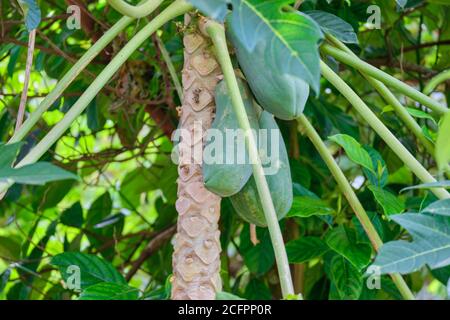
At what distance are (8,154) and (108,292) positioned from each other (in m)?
0.28

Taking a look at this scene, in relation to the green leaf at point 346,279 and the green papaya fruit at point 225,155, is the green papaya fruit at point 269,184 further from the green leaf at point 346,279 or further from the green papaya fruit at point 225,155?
the green leaf at point 346,279

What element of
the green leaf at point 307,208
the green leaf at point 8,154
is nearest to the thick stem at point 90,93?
the green leaf at point 8,154

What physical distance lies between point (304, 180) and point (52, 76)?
61 cm

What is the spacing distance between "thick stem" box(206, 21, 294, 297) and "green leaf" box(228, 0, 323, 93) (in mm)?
121

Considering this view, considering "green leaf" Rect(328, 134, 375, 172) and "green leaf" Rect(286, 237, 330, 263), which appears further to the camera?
"green leaf" Rect(286, 237, 330, 263)

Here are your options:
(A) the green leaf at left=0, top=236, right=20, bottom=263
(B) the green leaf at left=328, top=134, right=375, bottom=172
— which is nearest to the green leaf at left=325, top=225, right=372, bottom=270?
(B) the green leaf at left=328, top=134, right=375, bottom=172

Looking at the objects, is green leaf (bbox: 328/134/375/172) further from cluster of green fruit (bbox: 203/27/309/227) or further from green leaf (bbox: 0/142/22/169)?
green leaf (bbox: 0/142/22/169)

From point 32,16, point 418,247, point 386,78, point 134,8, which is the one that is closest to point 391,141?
point 386,78

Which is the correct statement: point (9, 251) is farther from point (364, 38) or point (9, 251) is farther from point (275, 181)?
point (275, 181)

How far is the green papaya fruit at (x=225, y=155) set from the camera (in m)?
0.87

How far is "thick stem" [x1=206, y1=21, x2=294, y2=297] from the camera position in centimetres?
74

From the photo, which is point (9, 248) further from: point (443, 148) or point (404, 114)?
point (443, 148)

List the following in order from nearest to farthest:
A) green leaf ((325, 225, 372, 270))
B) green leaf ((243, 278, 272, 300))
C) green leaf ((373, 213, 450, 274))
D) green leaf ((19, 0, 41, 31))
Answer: green leaf ((373, 213, 450, 274)), green leaf ((19, 0, 41, 31)), green leaf ((325, 225, 372, 270)), green leaf ((243, 278, 272, 300))
